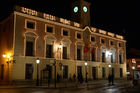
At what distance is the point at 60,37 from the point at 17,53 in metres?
10.6

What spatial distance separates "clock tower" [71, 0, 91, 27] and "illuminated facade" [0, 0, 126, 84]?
2260 millimetres

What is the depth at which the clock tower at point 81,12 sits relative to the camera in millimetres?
47938

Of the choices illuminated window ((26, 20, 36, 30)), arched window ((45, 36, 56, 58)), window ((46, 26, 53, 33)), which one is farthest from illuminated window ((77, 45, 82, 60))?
illuminated window ((26, 20, 36, 30))

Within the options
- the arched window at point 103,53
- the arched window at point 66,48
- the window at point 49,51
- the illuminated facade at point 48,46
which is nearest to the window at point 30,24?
the illuminated facade at point 48,46

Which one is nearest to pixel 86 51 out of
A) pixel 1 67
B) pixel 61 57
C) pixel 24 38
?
pixel 61 57

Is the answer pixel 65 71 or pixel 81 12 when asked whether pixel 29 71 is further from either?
pixel 81 12

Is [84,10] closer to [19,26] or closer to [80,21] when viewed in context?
[80,21]

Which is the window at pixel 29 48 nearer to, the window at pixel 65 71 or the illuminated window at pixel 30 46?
the illuminated window at pixel 30 46

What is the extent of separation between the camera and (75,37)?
4400 cm

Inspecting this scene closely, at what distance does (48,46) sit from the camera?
127 ft

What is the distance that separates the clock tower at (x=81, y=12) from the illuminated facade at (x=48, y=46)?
226 centimetres

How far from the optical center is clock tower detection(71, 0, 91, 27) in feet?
157

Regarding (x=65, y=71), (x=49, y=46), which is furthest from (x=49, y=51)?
(x=65, y=71)

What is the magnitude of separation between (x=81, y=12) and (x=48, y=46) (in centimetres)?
1443
